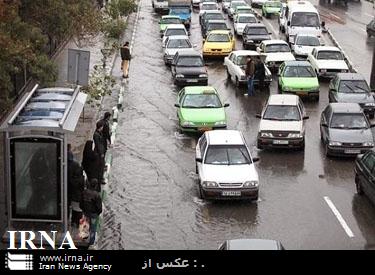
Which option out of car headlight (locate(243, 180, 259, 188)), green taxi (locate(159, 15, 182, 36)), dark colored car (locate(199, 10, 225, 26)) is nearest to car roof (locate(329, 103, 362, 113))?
car headlight (locate(243, 180, 259, 188))

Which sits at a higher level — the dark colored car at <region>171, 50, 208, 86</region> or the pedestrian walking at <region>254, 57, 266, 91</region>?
the pedestrian walking at <region>254, 57, 266, 91</region>

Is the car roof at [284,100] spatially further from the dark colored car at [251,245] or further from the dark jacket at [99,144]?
the dark colored car at [251,245]

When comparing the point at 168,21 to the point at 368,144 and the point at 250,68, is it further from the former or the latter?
the point at 368,144

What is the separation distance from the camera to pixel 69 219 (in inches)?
619

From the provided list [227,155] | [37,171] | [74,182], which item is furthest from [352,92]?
[37,171]

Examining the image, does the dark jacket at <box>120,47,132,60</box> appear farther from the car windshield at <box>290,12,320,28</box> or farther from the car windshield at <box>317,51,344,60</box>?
the car windshield at <box>290,12,320,28</box>

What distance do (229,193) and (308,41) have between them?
75.4ft

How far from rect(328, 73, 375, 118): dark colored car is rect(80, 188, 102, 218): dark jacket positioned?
15930mm

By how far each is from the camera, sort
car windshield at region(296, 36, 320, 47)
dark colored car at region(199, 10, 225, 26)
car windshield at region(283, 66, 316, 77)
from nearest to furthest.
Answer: car windshield at region(283, 66, 316, 77) → car windshield at region(296, 36, 320, 47) → dark colored car at region(199, 10, 225, 26)

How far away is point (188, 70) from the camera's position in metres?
34.1

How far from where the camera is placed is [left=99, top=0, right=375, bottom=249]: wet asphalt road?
1717 centimetres
